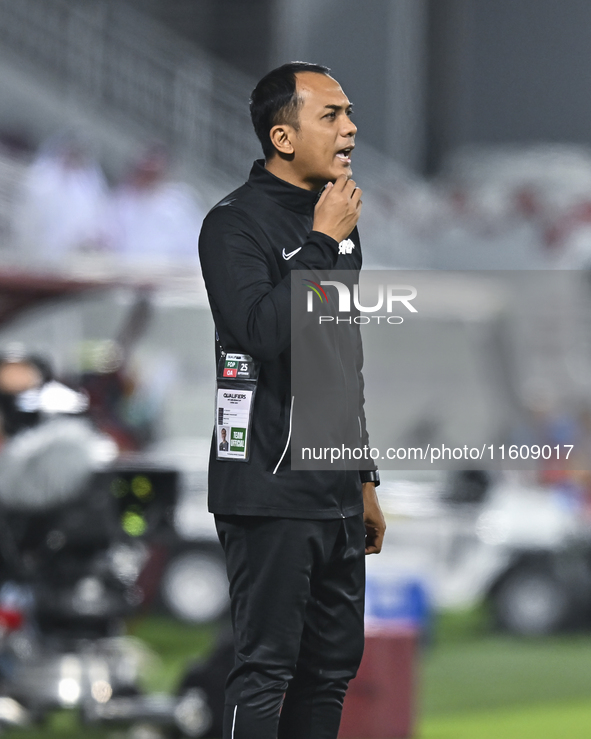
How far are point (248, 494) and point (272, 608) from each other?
23 centimetres

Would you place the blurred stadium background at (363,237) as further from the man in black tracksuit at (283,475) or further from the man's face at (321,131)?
the man's face at (321,131)

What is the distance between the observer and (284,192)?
9.21 ft

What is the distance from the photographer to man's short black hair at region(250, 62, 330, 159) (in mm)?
2777

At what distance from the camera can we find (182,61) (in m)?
14.2

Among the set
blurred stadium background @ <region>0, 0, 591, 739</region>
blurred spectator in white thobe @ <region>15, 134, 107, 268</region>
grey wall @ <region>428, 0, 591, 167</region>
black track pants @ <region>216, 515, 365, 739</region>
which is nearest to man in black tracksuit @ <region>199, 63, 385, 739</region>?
black track pants @ <region>216, 515, 365, 739</region>

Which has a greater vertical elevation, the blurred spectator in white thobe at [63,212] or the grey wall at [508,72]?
the grey wall at [508,72]

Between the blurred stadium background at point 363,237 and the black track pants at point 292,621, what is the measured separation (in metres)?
2.48

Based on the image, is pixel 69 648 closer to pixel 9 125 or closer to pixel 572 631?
pixel 572 631

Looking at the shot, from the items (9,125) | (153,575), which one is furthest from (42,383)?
(9,125)

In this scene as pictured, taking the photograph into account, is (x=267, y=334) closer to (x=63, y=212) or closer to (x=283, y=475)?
(x=283, y=475)

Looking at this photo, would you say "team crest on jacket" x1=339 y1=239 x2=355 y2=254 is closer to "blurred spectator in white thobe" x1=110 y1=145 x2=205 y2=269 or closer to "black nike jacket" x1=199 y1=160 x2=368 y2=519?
"black nike jacket" x1=199 y1=160 x2=368 y2=519

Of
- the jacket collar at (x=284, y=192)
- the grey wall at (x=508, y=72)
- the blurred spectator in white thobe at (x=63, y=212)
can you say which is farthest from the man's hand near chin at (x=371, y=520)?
the grey wall at (x=508, y=72)

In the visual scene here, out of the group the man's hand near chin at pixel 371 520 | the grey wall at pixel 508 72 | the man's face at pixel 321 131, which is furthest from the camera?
the grey wall at pixel 508 72

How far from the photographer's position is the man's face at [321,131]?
2.76 metres
